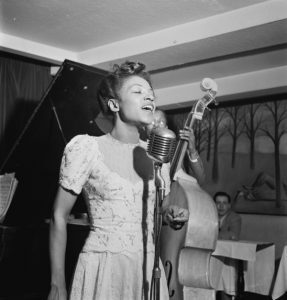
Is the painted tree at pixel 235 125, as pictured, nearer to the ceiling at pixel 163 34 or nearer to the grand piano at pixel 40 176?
the ceiling at pixel 163 34

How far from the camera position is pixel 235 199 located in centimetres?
898

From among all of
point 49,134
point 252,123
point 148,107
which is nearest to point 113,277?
point 148,107

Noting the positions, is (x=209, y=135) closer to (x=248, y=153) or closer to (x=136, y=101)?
(x=248, y=153)

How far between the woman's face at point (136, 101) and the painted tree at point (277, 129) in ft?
22.0

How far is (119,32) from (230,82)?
101 inches

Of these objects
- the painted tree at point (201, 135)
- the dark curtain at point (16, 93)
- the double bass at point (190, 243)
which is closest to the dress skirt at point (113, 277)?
the double bass at point (190, 243)

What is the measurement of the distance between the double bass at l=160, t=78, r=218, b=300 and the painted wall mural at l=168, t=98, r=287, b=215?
5.23 meters

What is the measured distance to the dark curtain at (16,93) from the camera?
737 centimetres

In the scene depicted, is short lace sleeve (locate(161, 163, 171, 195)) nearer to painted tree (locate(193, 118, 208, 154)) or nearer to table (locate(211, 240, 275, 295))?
table (locate(211, 240, 275, 295))

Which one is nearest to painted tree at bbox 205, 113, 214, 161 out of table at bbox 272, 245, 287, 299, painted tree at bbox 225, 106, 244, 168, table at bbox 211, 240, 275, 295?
painted tree at bbox 225, 106, 244, 168

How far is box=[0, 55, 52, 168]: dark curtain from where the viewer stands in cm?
737

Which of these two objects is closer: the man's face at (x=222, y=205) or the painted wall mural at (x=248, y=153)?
the man's face at (x=222, y=205)

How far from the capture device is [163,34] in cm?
638

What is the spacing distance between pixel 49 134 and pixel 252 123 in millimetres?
5167
